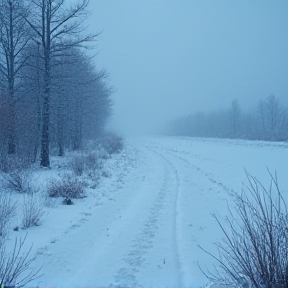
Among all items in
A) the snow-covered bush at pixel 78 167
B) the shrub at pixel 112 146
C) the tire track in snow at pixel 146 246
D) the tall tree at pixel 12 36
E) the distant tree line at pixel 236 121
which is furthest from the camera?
the distant tree line at pixel 236 121

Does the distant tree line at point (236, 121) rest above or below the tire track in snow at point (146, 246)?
above

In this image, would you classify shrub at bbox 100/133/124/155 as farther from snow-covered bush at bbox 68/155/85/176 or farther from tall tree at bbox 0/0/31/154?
tall tree at bbox 0/0/31/154

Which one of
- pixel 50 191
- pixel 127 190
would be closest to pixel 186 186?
pixel 127 190

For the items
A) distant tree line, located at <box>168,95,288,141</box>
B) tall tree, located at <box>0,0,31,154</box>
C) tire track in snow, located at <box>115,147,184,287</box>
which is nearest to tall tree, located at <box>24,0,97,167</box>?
tall tree, located at <box>0,0,31,154</box>

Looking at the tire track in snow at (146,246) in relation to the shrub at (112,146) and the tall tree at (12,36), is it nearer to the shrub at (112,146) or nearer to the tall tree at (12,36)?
the tall tree at (12,36)

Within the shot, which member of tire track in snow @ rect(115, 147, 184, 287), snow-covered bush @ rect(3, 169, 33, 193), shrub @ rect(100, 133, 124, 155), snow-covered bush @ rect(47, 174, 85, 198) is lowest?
tire track in snow @ rect(115, 147, 184, 287)

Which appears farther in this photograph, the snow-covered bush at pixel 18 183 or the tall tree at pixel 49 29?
the tall tree at pixel 49 29

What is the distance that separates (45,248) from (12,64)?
1792cm

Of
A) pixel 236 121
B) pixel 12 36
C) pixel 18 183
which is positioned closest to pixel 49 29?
pixel 12 36

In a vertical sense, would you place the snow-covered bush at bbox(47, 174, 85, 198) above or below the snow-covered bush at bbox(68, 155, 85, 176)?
below

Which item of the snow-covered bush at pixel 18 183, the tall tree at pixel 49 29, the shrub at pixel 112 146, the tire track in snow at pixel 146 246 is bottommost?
the tire track in snow at pixel 146 246

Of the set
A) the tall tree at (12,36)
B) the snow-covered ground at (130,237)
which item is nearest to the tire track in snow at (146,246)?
the snow-covered ground at (130,237)

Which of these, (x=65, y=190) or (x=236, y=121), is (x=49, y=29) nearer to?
(x=65, y=190)

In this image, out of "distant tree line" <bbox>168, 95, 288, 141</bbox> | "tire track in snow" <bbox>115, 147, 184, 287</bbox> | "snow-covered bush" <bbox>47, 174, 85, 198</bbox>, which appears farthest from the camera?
"distant tree line" <bbox>168, 95, 288, 141</bbox>
